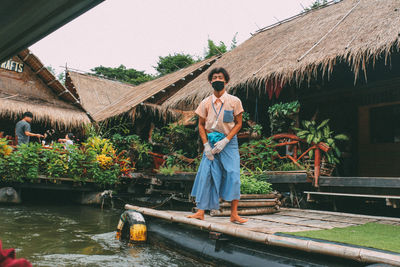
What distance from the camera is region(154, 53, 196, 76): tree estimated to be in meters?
25.5

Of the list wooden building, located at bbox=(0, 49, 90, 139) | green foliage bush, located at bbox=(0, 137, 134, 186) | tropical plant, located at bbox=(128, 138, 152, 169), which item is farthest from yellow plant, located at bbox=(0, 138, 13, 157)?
tropical plant, located at bbox=(128, 138, 152, 169)

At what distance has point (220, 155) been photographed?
154 inches

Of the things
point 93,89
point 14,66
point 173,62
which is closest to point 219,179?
point 14,66

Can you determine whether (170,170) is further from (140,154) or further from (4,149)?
(4,149)

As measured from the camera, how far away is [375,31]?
19.6ft

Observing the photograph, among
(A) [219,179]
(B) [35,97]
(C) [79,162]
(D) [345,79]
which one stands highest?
(B) [35,97]

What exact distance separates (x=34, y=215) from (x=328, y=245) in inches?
249

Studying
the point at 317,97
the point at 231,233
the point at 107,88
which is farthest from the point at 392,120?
the point at 107,88

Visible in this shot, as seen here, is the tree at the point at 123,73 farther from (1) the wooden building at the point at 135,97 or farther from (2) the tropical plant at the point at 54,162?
(2) the tropical plant at the point at 54,162

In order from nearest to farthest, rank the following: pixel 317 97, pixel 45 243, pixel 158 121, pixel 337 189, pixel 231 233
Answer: pixel 231 233
pixel 45 243
pixel 337 189
pixel 317 97
pixel 158 121

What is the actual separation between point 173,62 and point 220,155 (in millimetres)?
22676

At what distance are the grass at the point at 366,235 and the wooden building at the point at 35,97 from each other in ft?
37.0

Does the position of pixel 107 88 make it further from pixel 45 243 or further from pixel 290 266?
pixel 290 266

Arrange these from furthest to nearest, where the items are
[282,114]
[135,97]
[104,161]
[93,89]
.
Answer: [93,89]
[135,97]
[104,161]
[282,114]
